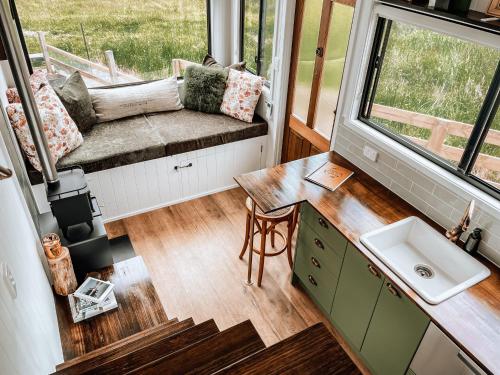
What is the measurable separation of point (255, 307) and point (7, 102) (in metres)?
2.53

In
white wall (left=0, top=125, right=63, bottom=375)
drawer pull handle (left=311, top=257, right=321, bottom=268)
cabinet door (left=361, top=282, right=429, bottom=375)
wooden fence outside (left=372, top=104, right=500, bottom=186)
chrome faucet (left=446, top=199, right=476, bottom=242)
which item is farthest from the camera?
drawer pull handle (left=311, top=257, right=321, bottom=268)

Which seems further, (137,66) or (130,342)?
(137,66)

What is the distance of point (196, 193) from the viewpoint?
13.0ft

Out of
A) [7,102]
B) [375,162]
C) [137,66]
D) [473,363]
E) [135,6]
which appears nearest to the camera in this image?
[473,363]

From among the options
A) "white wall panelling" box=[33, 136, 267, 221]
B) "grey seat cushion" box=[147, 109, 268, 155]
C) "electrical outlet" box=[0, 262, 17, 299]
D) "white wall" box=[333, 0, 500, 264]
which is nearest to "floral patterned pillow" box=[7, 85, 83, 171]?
"white wall panelling" box=[33, 136, 267, 221]

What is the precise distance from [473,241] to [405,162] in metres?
0.63

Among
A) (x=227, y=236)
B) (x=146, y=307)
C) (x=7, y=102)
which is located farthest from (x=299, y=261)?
(x=7, y=102)

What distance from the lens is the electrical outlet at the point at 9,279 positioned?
1335mm

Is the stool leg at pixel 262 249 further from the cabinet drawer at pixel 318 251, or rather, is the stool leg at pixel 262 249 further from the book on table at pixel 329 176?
the book on table at pixel 329 176

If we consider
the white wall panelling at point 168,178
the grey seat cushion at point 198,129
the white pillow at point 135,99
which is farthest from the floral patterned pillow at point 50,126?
the grey seat cushion at point 198,129

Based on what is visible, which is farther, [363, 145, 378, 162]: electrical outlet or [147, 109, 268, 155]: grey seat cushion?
[147, 109, 268, 155]: grey seat cushion

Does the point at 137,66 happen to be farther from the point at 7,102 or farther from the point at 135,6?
the point at 7,102

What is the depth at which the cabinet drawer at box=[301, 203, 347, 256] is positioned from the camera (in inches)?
94.0

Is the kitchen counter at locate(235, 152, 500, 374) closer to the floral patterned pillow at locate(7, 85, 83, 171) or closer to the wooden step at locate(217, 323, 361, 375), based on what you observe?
the wooden step at locate(217, 323, 361, 375)
